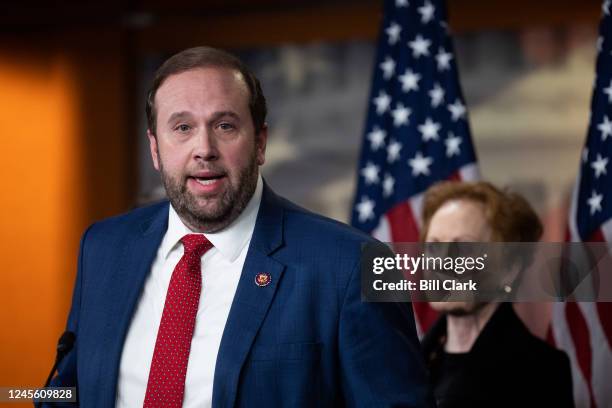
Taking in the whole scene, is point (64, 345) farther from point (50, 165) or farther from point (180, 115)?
point (50, 165)

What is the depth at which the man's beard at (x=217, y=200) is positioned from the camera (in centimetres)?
171

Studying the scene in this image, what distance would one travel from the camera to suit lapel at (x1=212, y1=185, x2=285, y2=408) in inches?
62.2

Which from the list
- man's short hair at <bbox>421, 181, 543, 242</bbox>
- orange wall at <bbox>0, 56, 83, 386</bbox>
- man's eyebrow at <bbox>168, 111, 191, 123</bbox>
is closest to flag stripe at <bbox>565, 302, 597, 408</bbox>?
man's short hair at <bbox>421, 181, 543, 242</bbox>

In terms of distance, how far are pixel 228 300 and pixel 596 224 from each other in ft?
5.88

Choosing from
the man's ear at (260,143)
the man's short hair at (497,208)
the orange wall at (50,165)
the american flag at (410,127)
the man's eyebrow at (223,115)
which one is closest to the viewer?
the man's eyebrow at (223,115)

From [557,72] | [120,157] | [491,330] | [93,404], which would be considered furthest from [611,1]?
[120,157]

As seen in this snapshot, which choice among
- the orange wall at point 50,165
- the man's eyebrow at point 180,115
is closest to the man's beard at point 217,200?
the man's eyebrow at point 180,115

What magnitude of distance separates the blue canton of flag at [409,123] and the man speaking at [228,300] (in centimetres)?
169

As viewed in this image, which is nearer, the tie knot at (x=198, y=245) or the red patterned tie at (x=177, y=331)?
the red patterned tie at (x=177, y=331)

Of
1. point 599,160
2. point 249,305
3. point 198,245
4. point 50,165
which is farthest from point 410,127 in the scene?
point 50,165

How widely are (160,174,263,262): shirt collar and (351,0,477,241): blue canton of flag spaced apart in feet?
5.61

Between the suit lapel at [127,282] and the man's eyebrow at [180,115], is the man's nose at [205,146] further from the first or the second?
the suit lapel at [127,282]

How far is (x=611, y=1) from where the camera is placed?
3098 millimetres

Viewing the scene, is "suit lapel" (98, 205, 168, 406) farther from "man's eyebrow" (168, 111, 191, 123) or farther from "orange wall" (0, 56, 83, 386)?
"orange wall" (0, 56, 83, 386)
